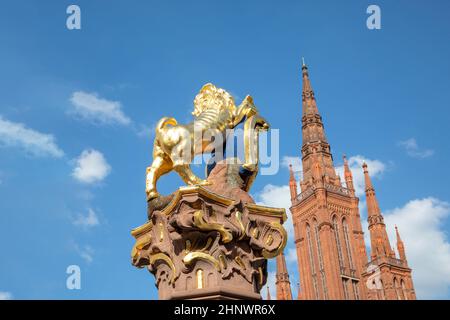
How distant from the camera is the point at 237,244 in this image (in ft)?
19.2

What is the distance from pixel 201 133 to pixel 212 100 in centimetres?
56

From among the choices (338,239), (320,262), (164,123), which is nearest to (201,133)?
(164,123)

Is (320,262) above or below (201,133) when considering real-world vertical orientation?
above

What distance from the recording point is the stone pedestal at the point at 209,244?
18.4 ft

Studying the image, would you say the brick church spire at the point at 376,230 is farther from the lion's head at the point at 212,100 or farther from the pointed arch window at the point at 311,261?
the lion's head at the point at 212,100

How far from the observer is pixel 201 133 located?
21.0ft

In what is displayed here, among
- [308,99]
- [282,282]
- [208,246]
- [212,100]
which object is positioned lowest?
[208,246]

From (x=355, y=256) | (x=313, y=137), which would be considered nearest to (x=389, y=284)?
(x=355, y=256)

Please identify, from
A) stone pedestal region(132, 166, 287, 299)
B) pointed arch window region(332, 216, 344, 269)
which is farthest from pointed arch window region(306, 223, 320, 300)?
stone pedestal region(132, 166, 287, 299)

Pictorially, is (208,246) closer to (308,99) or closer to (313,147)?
(313,147)
